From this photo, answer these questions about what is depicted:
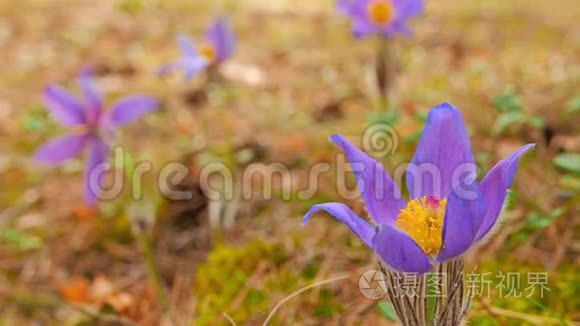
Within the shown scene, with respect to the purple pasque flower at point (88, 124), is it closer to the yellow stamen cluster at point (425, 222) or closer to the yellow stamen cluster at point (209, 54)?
the yellow stamen cluster at point (209, 54)

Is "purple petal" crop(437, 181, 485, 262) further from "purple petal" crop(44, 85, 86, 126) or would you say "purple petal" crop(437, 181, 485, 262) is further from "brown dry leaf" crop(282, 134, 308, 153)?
"brown dry leaf" crop(282, 134, 308, 153)

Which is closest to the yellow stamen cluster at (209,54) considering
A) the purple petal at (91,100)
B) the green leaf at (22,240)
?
the purple petal at (91,100)

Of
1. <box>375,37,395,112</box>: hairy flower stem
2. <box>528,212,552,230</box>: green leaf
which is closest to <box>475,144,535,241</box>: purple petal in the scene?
<box>528,212,552,230</box>: green leaf

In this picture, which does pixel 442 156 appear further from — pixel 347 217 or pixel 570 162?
pixel 570 162

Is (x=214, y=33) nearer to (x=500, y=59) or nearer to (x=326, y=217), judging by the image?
(x=326, y=217)

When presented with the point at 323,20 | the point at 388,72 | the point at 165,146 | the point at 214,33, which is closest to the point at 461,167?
the point at 388,72

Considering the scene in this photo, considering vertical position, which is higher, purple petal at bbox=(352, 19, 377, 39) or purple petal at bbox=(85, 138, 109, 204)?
purple petal at bbox=(352, 19, 377, 39)

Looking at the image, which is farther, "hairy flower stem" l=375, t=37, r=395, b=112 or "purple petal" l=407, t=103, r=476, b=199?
"hairy flower stem" l=375, t=37, r=395, b=112
